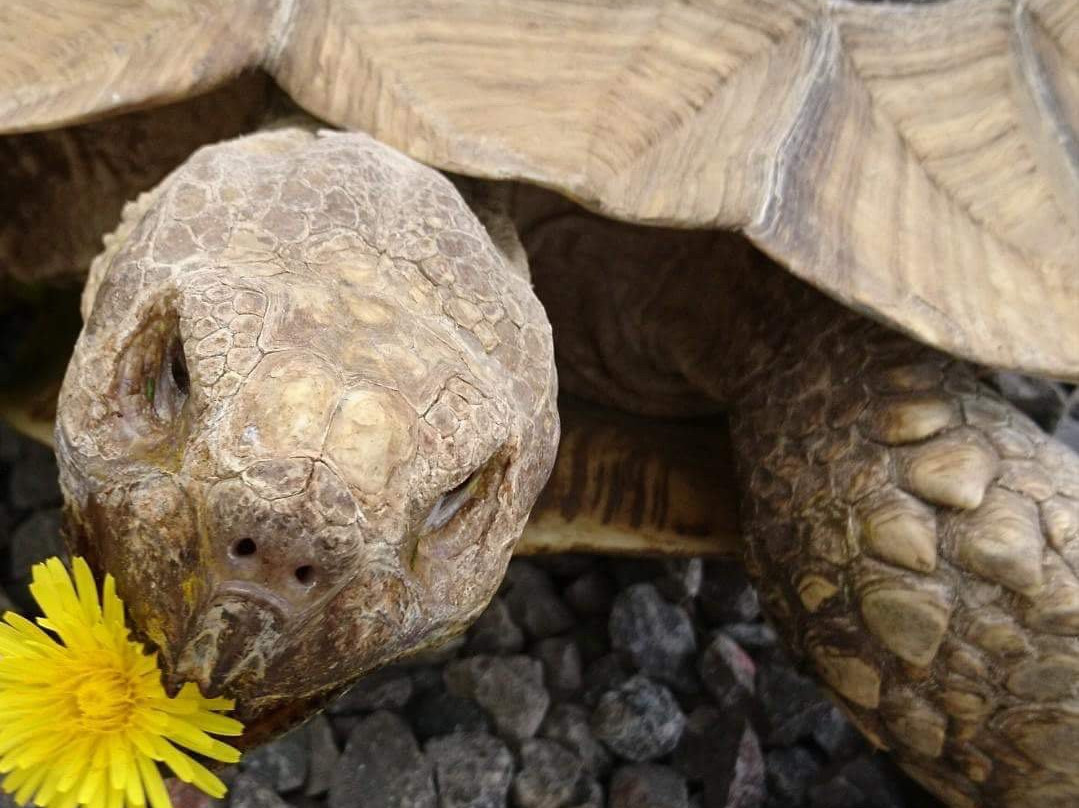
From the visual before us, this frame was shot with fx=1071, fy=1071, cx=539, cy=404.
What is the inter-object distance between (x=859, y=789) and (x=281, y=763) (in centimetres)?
92

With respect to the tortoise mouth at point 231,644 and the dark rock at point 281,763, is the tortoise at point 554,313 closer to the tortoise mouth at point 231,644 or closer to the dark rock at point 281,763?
the tortoise mouth at point 231,644

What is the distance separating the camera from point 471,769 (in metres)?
1.59

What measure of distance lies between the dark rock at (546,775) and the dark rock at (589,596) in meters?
0.34

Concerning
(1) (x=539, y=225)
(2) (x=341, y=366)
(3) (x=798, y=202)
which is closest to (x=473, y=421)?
(2) (x=341, y=366)

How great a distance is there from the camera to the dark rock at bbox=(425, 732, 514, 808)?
1.56 m

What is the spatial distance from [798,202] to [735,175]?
88mm

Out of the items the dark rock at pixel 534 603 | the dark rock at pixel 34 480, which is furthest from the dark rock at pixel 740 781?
the dark rock at pixel 34 480

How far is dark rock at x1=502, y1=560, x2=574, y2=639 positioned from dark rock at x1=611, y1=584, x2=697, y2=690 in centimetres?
10

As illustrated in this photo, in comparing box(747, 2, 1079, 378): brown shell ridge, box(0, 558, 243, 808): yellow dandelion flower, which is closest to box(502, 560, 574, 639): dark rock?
box(747, 2, 1079, 378): brown shell ridge

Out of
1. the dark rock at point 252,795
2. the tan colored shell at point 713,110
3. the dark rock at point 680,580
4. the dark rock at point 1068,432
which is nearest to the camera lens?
the tan colored shell at point 713,110

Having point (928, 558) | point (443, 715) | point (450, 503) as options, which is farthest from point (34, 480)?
point (928, 558)

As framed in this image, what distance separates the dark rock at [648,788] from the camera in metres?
1.63

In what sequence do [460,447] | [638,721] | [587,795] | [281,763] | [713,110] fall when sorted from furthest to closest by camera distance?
1. [638,721]
2. [587,795]
3. [281,763]
4. [713,110]
5. [460,447]

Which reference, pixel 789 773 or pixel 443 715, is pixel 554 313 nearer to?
pixel 443 715
